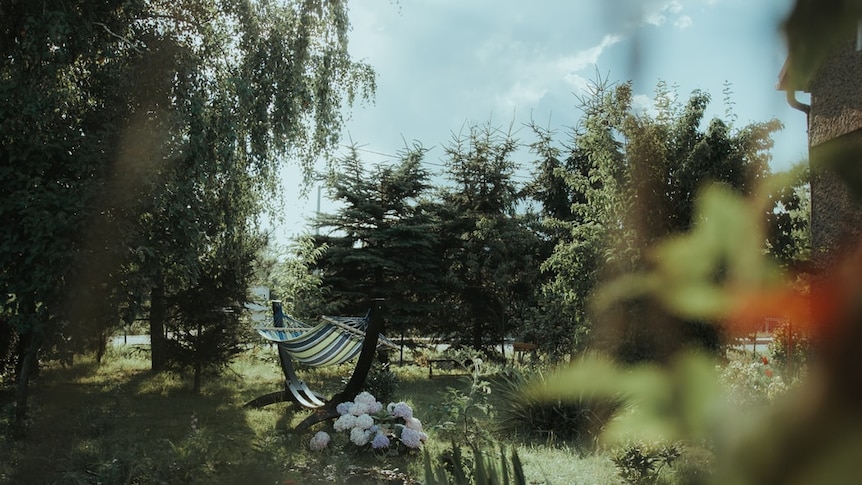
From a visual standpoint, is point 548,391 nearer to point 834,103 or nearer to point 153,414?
point 834,103

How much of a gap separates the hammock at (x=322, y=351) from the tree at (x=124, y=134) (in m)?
1.34

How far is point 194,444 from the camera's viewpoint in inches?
220

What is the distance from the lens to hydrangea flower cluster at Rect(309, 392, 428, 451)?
542 centimetres

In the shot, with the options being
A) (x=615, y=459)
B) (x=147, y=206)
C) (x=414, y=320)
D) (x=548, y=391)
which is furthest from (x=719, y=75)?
(x=414, y=320)

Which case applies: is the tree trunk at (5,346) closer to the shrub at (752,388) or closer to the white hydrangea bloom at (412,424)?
the white hydrangea bloom at (412,424)

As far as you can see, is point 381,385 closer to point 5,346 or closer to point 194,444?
point 194,444

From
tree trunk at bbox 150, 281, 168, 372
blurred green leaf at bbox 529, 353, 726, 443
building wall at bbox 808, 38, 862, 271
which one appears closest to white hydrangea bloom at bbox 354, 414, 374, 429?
tree trunk at bbox 150, 281, 168, 372

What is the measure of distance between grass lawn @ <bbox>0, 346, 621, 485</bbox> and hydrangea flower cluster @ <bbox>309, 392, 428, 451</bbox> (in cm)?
14

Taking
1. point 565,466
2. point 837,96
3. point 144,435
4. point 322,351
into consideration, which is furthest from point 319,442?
point 837,96

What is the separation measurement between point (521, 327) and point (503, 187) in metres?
3.15

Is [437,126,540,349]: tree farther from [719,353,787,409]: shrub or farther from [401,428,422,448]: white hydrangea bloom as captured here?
[719,353,787,409]: shrub

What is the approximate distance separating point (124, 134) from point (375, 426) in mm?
3787

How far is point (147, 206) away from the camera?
621 cm

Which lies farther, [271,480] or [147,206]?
[147,206]
